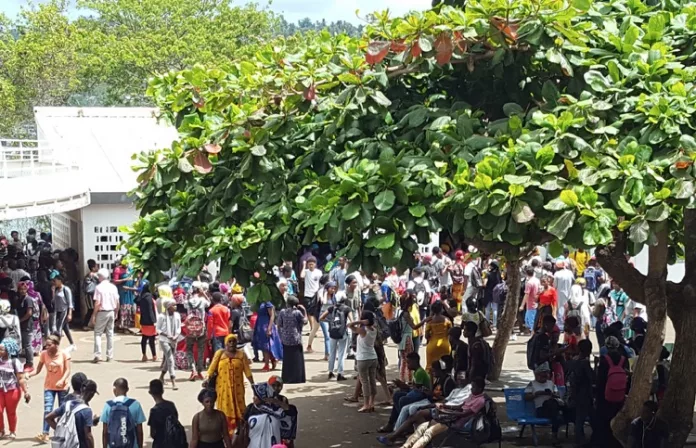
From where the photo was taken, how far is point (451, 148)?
10.4 m

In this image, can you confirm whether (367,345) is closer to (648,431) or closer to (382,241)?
(648,431)

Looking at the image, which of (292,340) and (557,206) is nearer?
(557,206)

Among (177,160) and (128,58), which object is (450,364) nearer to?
(177,160)

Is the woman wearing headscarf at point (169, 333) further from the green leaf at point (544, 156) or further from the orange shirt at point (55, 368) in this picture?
the green leaf at point (544, 156)

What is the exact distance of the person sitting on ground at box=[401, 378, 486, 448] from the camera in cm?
1232

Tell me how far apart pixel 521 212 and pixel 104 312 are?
11107mm

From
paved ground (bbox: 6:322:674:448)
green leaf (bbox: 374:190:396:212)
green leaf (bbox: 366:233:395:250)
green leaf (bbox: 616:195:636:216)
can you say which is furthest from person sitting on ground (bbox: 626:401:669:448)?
green leaf (bbox: 374:190:396:212)

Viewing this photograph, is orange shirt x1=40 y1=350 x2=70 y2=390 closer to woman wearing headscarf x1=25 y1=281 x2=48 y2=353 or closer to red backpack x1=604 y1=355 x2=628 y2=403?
woman wearing headscarf x1=25 y1=281 x2=48 y2=353

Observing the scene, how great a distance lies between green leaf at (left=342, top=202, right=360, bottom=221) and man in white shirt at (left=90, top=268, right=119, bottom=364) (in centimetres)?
992

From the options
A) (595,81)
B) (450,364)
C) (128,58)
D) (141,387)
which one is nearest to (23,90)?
(128,58)

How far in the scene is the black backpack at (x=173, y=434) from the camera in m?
11.2

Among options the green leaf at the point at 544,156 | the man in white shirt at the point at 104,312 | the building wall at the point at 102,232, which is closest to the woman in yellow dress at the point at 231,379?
the green leaf at the point at 544,156

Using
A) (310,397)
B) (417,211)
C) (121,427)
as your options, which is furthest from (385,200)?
(310,397)

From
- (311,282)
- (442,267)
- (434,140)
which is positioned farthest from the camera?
(442,267)
